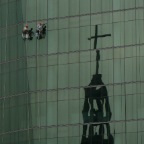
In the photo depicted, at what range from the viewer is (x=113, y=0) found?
57594 millimetres

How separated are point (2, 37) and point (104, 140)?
42.3 ft

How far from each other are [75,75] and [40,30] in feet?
15.7

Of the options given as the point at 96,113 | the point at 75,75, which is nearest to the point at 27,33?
the point at 75,75

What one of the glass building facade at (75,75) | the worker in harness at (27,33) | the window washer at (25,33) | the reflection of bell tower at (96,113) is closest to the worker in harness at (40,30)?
the glass building facade at (75,75)

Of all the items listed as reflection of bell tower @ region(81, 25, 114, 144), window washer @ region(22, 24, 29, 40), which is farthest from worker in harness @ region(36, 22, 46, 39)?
reflection of bell tower @ region(81, 25, 114, 144)

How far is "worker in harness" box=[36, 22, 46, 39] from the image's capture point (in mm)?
59156

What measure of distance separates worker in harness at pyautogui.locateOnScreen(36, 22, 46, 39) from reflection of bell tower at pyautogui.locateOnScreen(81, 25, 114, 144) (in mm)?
5047

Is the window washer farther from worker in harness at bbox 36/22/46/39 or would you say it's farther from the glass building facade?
worker in harness at bbox 36/22/46/39

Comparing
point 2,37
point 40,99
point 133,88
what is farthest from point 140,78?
point 2,37

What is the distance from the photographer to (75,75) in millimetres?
57688

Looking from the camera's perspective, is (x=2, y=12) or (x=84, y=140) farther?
(x=2, y=12)

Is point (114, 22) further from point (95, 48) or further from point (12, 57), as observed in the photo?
point (12, 57)

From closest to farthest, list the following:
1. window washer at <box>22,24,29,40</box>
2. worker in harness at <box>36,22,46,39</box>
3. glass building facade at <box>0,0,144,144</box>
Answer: glass building facade at <box>0,0,144,144</box> < worker in harness at <box>36,22,46,39</box> < window washer at <box>22,24,29,40</box>

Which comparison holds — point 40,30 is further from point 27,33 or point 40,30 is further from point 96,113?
point 96,113
